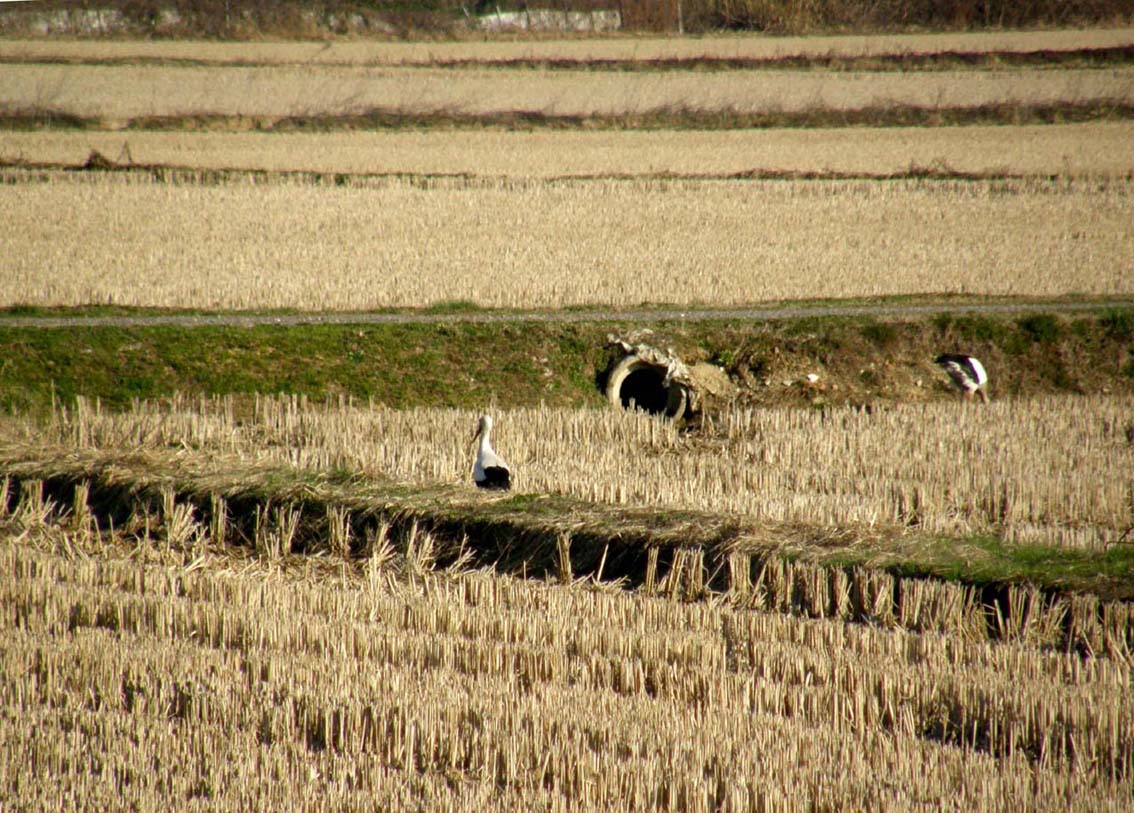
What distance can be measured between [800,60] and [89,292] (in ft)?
101

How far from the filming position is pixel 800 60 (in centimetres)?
4253

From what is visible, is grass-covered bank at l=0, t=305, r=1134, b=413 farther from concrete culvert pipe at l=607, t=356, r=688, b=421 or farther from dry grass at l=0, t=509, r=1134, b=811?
dry grass at l=0, t=509, r=1134, b=811

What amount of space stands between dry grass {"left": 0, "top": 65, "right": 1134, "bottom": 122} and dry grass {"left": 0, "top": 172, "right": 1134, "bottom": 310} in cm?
988

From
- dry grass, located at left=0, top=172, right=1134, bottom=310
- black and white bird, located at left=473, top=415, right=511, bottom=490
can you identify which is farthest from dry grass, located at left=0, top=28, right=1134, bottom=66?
black and white bird, located at left=473, top=415, right=511, bottom=490

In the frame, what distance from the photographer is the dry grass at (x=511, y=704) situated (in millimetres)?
5391

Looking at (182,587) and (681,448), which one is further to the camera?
(681,448)

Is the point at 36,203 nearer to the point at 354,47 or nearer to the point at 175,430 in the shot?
the point at 175,430

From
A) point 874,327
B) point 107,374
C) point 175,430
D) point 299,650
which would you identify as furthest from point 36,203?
point 299,650

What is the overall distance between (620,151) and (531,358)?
1715cm

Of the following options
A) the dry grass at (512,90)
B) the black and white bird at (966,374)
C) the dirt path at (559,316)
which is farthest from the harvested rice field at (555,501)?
the dry grass at (512,90)

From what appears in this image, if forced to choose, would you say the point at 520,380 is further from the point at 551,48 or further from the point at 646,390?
the point at 551,48

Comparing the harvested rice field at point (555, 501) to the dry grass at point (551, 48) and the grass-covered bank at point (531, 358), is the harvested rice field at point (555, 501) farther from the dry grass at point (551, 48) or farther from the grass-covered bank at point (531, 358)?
the dry grass at point (551, 48)

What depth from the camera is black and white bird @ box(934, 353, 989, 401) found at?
16.1 meters

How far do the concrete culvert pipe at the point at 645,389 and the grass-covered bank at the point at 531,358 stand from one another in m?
0.32
